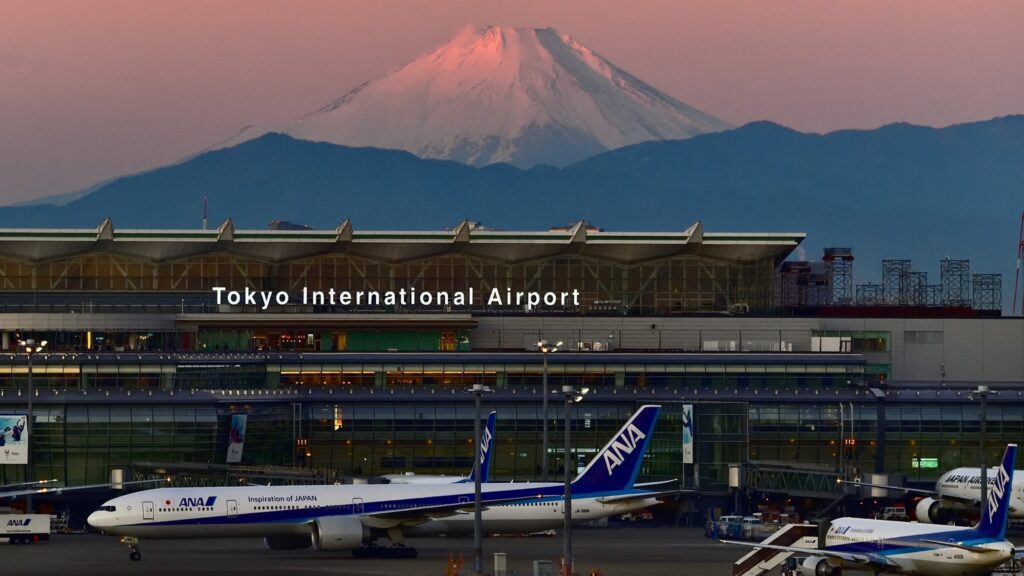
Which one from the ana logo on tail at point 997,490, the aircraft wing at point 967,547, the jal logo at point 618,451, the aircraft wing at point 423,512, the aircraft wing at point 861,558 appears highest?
the jal logo at point 618,451

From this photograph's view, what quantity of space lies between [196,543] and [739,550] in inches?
1574

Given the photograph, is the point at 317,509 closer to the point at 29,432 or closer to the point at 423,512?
the point at 423,512

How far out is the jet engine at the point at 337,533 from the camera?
124981 mm

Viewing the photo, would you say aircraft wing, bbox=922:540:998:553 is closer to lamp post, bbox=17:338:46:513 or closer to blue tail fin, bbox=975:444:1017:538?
blue tail fin, bbox=975:444:1017:538

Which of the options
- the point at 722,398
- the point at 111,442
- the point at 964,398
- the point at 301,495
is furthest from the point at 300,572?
the point at 964,398

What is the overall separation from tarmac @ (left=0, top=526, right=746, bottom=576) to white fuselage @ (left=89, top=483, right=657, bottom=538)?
197cm

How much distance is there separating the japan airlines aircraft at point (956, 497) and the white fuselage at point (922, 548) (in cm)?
4372

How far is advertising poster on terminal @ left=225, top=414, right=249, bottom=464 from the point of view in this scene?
177750mm

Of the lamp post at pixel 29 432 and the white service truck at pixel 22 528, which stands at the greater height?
the lamp post at pixel 29 432

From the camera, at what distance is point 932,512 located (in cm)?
15600

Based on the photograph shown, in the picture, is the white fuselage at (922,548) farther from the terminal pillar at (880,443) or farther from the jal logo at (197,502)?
the terminal pillar at (880,443)

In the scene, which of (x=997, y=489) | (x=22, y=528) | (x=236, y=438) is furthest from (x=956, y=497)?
(x=22, y=528)

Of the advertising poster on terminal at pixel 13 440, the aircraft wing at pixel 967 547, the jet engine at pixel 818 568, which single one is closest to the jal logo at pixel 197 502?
the jet engine at pixel 818 568

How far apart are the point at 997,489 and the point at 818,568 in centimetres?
1074
